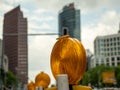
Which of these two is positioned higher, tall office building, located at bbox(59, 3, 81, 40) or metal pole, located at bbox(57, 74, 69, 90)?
tall office building, located at bbox(59, 3, 81, 40)

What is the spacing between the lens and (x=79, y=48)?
20.1 feet

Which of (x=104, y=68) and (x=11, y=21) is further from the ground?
(x=11, y=21)

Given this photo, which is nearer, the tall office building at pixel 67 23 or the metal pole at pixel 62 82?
the metal pole at pixel 62 82

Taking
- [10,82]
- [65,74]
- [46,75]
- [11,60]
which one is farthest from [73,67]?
[11,60]

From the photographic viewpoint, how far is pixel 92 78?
Result: 530ft

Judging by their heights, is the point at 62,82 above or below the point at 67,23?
below

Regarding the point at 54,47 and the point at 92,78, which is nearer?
the point at 54,47

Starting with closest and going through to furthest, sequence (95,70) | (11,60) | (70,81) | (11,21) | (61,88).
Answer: (61,88) → (70,81) → (11,21) → (95,70) → (11,60)

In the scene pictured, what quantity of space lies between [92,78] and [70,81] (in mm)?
156323

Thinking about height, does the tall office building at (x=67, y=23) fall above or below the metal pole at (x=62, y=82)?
above

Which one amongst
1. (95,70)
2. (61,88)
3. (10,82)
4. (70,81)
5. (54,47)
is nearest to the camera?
(61,88)

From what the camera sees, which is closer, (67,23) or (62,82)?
(62,82)

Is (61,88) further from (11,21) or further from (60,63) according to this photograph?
(11,21)

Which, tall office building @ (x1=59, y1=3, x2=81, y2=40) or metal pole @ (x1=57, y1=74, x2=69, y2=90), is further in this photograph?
tall office building @ (x1=59, y1=3, x2=81, y2=40)
